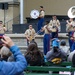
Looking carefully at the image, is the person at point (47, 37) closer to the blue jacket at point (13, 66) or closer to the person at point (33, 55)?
the person at point (33, 55)

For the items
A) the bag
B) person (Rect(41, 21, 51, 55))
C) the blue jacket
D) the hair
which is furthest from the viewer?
person (Rect(41, 21, 51, 55))

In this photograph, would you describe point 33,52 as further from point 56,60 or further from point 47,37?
point 47,37

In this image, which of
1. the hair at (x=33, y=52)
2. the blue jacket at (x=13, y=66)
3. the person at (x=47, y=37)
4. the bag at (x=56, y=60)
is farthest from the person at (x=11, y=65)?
the person at (x=47, y=37)

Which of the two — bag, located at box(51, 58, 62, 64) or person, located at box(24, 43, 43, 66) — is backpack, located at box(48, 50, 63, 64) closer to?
bag, located at box(51, 58, 62, 64)

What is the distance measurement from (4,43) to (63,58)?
159 inches

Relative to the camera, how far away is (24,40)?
1969 cm

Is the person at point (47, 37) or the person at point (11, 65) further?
the person at point (47, 37)

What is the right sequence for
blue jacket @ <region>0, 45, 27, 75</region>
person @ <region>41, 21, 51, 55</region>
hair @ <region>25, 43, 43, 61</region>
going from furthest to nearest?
1. person @ <region>41, 21, 51, 55</region>
2. hair @ <region>25, 43, 43, 61</region>
3. blue jacket @ <region>0, 45, 27, 75</region>

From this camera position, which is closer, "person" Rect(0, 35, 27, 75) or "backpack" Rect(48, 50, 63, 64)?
"person" Rect(0, 35, 27, 75)

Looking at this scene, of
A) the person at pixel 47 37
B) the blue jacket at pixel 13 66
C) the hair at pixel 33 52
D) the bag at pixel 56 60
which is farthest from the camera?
the person at pixel 47 37

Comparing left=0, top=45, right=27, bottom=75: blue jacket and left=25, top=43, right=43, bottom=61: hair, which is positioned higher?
left=0, top=45, right=27, bottom=75: blue jacket

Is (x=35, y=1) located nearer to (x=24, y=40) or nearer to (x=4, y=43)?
(x=24, y=40)

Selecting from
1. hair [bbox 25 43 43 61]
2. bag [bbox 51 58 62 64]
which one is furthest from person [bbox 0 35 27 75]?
bag [bbox 51 58 62 64]

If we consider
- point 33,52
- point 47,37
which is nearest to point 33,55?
point 33,52
